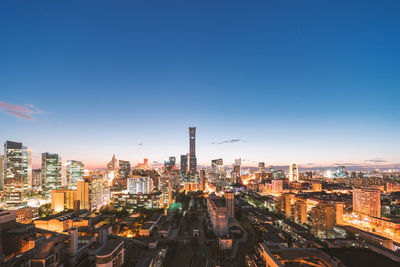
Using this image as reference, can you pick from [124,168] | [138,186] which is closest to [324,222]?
[138,186]

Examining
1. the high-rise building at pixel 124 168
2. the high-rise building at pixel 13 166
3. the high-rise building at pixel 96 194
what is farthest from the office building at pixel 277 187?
the high-rise building at pixel 13 166

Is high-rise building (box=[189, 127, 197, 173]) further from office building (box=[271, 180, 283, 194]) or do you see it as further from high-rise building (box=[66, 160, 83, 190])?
high-rise building (box=[66, 160, 83, 190])

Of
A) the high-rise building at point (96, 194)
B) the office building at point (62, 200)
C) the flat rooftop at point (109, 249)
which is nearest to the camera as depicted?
the flat rooftop at point (109, 249)

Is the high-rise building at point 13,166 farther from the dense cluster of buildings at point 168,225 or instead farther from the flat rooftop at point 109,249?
the flat rooftop at point 109,249

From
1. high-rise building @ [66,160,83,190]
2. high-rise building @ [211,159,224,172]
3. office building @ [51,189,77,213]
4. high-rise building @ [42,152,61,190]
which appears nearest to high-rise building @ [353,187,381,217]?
office building @ [51,189,77,213]

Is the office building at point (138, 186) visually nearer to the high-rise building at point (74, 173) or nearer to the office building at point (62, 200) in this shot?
the office building at point (62, 200)

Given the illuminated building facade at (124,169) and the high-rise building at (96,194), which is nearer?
the high-rise building at (96,194)

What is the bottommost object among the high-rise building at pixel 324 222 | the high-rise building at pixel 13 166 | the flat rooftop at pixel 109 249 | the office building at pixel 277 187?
the office building at pixel 277 187

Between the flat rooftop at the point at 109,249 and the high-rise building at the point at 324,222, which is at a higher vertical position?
the flat rooftop at the point at 109,249

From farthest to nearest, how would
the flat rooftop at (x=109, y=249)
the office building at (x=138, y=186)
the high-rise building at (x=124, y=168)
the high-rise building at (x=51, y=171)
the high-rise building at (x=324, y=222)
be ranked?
the high-rise building at (x=124, y=168)
the high-rise building at (x=51, y=171)
the office building at (x=138, y=186)
the high-rise building at (x=324, y=222)
the flat rooftop at (x=109, y=249)
